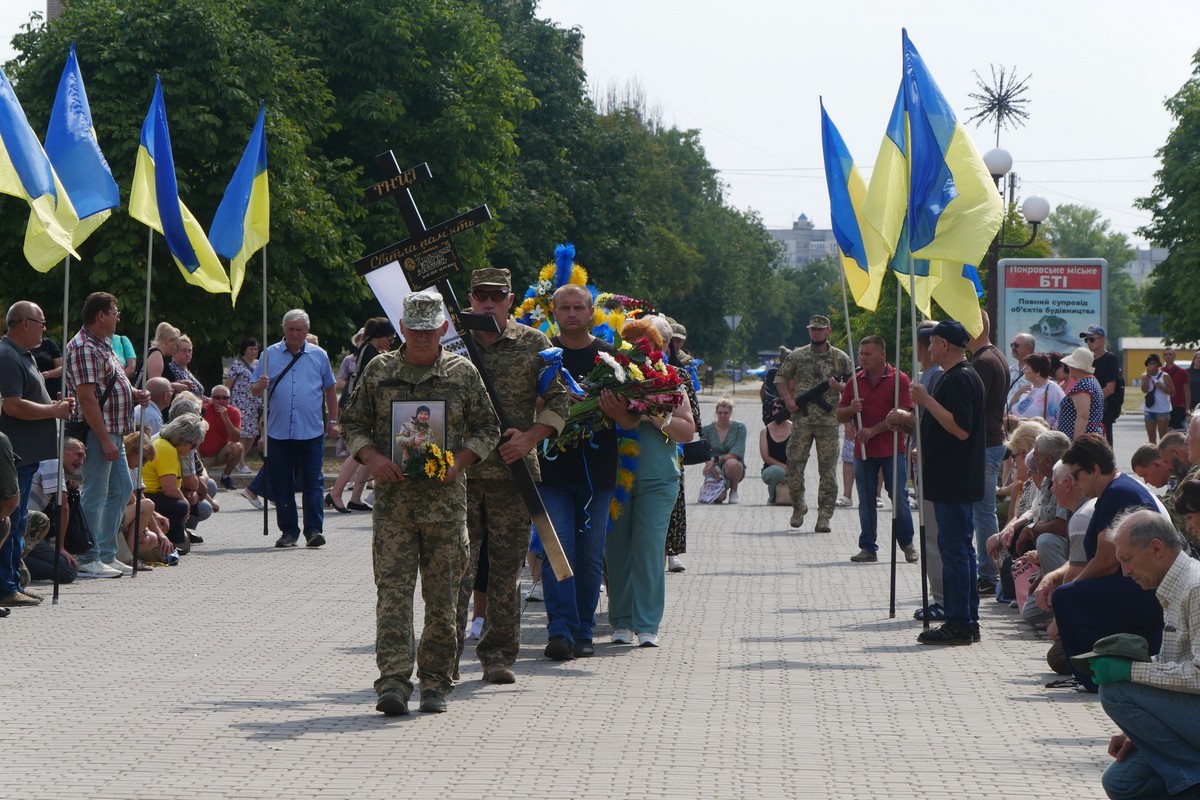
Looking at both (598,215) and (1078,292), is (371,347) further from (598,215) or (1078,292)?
(598,215)

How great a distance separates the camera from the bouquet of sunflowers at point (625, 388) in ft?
32.8

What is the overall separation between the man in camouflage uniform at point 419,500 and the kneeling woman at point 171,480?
306 inches

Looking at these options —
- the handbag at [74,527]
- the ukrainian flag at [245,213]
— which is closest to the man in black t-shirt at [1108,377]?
the ukrainian flag at [245,213]

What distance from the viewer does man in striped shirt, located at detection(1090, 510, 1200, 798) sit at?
6.40 meters

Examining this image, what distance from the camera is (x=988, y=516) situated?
13.1 m

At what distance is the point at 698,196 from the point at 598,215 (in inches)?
1751

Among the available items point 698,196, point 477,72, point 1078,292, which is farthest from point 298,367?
point 698,196

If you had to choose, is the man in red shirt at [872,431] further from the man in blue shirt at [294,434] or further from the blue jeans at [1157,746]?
the blue jeans at [1157,746]

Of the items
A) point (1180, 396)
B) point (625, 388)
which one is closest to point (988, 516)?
point (625, 388)

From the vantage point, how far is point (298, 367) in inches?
663

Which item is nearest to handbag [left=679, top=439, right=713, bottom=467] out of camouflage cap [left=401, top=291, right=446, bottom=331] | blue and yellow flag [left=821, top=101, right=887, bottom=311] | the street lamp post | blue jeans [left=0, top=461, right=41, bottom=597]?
blue and yellow flag [left=821, top=101, right=887, bottom=311]

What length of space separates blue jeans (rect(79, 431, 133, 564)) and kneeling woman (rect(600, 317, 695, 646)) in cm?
459

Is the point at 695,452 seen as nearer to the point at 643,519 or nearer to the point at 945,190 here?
the point at 643,519

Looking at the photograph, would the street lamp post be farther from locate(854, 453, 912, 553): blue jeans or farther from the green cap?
the green cap
